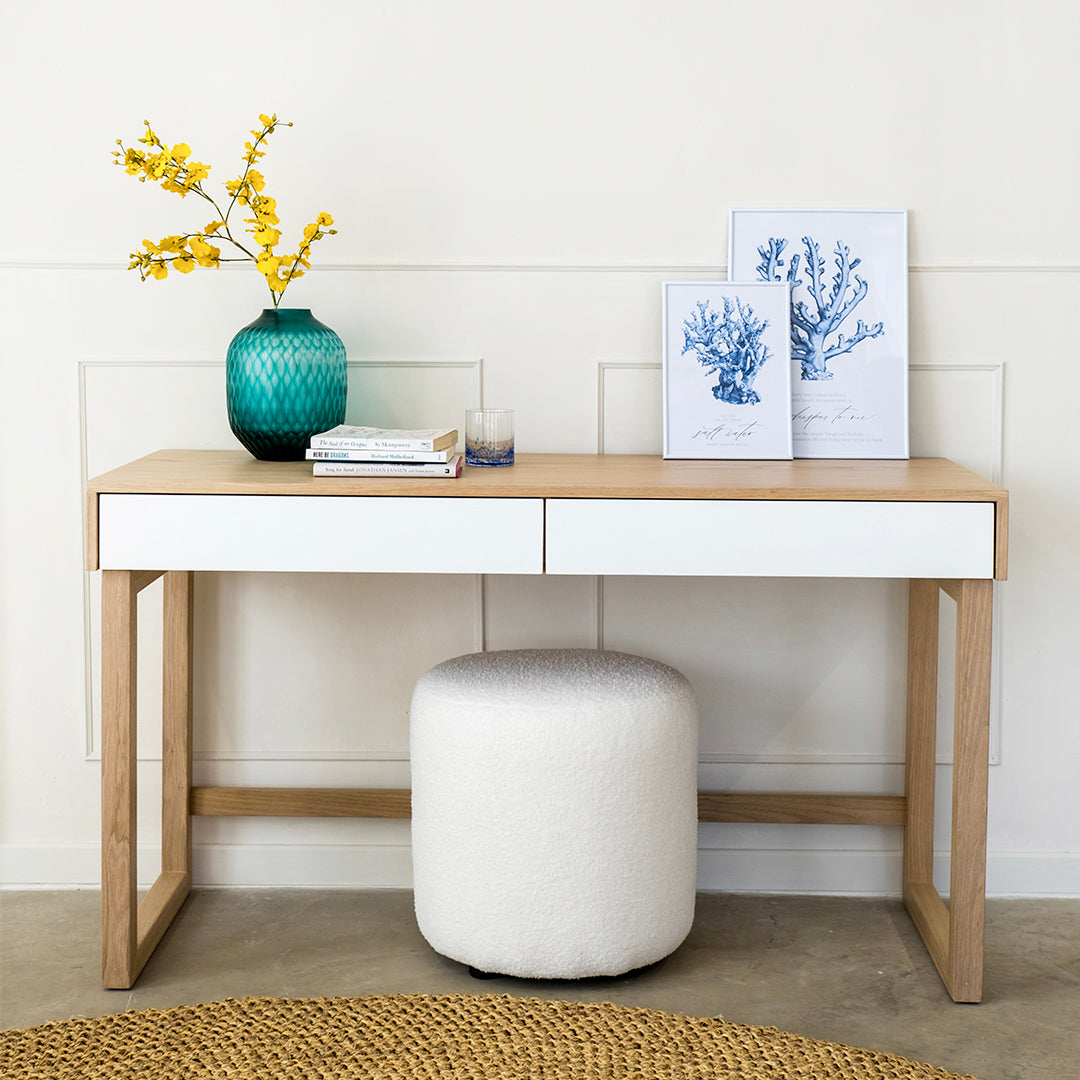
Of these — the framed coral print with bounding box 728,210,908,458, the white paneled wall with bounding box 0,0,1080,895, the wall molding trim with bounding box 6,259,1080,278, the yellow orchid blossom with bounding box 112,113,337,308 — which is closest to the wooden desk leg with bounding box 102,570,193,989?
the white paneled wall with bounding box 0,0,1080,895

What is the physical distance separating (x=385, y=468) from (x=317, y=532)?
0.15 m

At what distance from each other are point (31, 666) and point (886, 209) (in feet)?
6.05

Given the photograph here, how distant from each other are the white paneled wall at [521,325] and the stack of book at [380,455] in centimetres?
39

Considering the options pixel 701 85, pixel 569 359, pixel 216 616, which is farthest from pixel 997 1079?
pixel 701 85

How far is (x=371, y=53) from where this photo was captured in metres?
2.15

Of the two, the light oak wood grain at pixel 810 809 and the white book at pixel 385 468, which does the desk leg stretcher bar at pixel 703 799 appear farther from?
the white book at pixel 385 468

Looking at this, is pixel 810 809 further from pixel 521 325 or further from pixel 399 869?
pixel 521 325

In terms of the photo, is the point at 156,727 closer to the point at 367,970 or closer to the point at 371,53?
the point at 367,970

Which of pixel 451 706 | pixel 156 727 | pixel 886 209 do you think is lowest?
pixel 156 727

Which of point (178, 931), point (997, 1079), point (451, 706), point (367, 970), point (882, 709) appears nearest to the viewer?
point (997, 1079)

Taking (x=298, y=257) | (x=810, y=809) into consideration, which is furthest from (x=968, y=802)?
(x=298, y=257)

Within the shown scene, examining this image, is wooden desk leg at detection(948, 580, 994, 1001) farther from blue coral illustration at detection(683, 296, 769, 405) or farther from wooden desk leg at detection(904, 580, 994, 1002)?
blue coral illustration at detection(683, 296, 769, 405)

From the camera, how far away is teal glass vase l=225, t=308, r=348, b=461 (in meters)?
2.01

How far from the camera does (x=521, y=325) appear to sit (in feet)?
7.27
